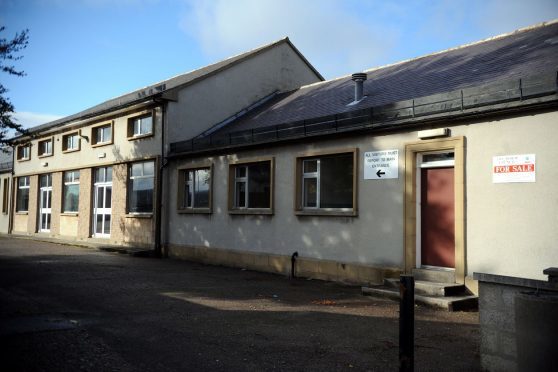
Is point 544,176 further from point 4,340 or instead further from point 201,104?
point 201,104

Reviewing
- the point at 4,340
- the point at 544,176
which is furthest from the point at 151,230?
the point at 544,176

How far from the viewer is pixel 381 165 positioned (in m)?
11.3

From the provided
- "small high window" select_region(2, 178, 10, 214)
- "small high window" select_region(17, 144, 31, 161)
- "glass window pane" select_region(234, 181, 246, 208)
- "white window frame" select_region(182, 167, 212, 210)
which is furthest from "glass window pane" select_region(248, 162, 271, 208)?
"small high window" select_region(2, 178, 10, 214)

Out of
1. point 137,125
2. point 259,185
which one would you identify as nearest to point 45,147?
point 137,125

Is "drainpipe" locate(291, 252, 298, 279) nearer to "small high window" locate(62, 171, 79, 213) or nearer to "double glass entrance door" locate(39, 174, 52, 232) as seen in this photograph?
"small high window" locate(62, 171, 79, 213)

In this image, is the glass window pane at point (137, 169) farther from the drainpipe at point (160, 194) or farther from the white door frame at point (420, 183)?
the white door frame at point (420, 183)

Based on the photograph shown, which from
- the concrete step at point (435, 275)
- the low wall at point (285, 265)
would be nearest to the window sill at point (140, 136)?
the low wall at point (285, 265)

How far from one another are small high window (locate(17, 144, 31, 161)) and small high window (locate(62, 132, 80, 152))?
16.8 ft

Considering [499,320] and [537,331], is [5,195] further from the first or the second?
[537,331]

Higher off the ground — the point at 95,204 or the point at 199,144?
the point at 199,144

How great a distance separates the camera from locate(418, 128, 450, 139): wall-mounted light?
33.0ft

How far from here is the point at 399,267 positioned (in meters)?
10.6

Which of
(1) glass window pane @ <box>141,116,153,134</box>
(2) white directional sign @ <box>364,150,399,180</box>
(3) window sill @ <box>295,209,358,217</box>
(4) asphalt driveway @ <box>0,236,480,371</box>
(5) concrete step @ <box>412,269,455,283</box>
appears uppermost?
(1) glass window pane @ <box>141,116,153,134</box>

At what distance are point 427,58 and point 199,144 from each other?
26.9 feet
